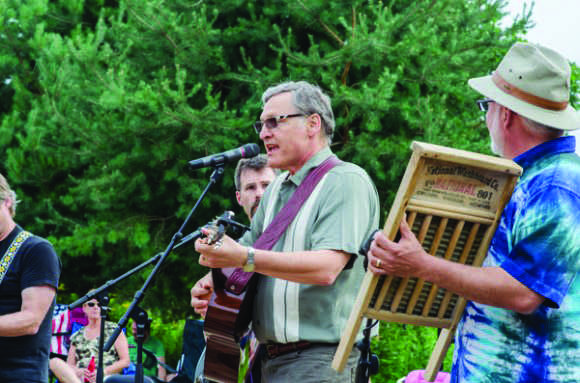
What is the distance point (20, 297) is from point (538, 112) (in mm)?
2877

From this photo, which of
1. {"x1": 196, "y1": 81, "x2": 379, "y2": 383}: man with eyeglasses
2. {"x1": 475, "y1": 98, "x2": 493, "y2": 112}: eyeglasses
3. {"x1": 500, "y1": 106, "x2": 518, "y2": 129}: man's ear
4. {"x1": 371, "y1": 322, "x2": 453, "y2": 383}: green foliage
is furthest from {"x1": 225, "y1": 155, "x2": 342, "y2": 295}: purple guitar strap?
{"x1": 371, "y1": 322, "x2": 453, "y2": 383}: green foliage

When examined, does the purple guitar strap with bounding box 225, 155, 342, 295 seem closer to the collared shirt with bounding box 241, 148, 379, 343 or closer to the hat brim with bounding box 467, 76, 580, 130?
the collared shirt with bounding box 241, 148, 379, 343

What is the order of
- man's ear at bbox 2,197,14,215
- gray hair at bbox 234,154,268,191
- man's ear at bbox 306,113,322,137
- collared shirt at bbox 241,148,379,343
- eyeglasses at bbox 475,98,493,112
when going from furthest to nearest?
gray hair at bbox 234,154,268,191 → man's ear at bbox 2,197,14,215 → man's ear at bbox 306,113,322,137 → collared shirt at bbox 241,148,379,343 → eyeglasses at bbox 475,98,493,112

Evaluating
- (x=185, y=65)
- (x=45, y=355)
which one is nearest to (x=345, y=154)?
(x=185, y=65)

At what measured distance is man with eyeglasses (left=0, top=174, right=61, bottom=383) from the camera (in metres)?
3.82

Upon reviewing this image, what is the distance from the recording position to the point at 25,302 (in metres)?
3.86

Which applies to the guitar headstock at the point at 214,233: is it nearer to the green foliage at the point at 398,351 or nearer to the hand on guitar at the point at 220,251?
the hand on guitar at the point at 220,251

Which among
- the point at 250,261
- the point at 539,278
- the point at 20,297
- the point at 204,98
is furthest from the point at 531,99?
the point at 204,98

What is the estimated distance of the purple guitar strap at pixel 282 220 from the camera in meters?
3.23

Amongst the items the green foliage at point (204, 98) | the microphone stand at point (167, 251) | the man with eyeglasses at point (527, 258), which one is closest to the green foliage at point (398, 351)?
the green foliage at point (204, 98)

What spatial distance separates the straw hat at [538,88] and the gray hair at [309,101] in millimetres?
1188

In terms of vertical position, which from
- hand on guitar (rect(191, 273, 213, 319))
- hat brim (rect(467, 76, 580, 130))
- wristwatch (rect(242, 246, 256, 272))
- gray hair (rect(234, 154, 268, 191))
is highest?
hat brim (rect(467, 76, 580, 130))

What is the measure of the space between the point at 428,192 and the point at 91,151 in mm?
7503

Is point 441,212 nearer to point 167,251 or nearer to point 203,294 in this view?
point 203,294
